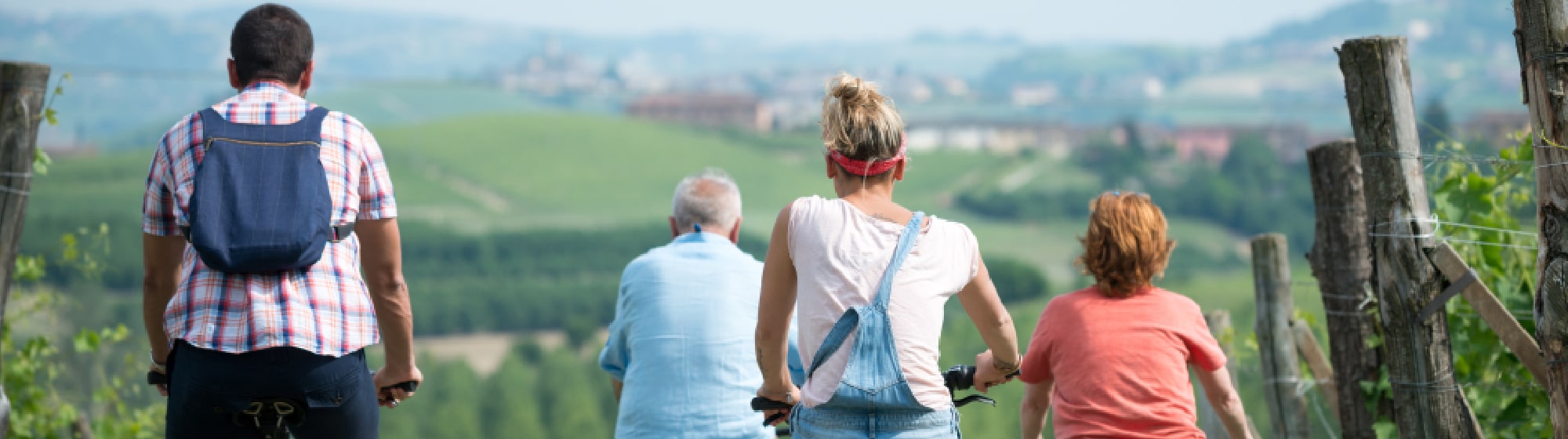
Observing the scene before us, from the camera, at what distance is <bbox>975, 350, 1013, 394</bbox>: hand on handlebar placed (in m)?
2.70

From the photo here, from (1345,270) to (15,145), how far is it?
4.13 metres

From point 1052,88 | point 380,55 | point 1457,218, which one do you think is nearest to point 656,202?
point 1052,88

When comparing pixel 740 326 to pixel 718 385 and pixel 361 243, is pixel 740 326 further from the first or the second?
pixel 361 243

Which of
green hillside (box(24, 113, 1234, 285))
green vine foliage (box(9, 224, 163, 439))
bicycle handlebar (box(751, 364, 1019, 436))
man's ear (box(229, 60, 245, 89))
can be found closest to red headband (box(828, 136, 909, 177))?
bicycle handlebar (box(751, 364, 1019, 436))

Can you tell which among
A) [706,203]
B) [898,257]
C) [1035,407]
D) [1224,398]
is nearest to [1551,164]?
[1224,398]

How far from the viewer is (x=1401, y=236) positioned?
3.58m

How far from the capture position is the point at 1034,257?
64.2 meters

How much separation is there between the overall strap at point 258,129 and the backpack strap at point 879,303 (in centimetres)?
99

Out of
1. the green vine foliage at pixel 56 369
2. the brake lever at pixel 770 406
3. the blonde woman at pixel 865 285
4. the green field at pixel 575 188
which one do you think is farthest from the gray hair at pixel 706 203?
the green field at pixel 575 188

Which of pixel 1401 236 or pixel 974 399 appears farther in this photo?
pixel 1401 236

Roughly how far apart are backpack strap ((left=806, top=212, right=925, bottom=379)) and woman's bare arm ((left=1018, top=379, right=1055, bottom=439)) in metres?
0.97

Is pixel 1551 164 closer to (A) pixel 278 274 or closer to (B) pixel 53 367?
(A) pixel 278 274

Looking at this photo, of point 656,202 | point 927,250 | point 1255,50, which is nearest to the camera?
point 927,250

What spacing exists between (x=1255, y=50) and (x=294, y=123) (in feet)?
459
